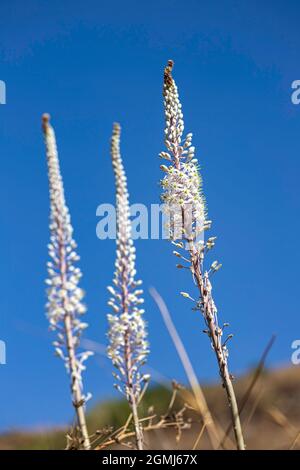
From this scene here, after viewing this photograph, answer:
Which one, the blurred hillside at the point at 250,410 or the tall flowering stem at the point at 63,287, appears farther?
the blurred hillside at the point at 250,410

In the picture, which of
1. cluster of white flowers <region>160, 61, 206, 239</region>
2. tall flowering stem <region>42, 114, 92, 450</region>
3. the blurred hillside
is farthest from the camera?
the blurred hillside

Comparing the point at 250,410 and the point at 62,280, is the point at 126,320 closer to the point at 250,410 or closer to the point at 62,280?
the point at 62,280

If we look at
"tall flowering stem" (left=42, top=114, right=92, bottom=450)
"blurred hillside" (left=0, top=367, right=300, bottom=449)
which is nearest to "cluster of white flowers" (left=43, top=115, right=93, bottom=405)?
"tall flowering stem" (left=42, top=114, right=92, bottom=450)

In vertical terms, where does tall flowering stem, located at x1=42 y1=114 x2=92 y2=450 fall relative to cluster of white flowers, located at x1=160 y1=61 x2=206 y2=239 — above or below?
below

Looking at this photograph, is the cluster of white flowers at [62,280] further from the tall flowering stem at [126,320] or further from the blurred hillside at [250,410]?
the blurred hillside at [250,410]

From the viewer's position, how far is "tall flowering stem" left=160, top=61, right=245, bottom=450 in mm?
8891

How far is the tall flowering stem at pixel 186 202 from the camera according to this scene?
8.89 meters

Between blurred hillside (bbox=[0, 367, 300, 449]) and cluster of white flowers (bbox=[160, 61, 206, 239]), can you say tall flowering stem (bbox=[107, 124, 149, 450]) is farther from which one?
blurred hillside (bbox=[0, 367, 300, 449])

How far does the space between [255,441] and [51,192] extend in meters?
19.9

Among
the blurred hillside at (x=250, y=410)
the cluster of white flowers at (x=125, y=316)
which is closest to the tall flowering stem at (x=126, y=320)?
the cluster of white flowers at (x=125, y=316)

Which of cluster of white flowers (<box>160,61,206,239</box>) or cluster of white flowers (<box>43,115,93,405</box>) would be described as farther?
cluster of white flowers (<box>160,61,206,239</box>)

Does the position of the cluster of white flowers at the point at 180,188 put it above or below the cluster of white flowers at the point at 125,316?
above

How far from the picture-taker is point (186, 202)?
9.38 m
